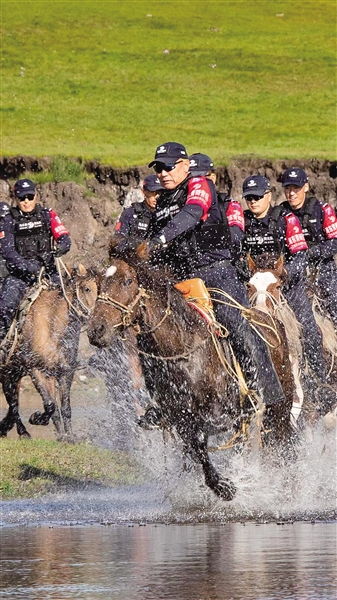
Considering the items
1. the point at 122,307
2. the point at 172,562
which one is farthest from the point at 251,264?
the point at 172,562

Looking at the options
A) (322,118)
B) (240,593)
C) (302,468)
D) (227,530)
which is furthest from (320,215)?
(322,118)

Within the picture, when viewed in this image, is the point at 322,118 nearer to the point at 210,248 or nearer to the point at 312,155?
the point at 312,155

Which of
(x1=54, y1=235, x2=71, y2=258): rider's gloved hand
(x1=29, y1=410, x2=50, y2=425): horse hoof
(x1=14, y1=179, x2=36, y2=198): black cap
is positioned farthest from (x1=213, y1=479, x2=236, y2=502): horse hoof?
(x1=14, y1=179, x2=36, y2=198): black cap

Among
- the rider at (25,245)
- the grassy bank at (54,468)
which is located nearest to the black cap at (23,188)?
the rider at (25,245)

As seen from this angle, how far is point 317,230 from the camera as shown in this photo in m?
17.2

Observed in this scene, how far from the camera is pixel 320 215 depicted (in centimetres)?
1716

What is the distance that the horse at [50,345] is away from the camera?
18484mm

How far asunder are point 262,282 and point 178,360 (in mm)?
2478

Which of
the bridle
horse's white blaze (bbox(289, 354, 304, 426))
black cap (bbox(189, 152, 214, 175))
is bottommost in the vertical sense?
horse's white blaze (bbox(289, 354, 304, 426))

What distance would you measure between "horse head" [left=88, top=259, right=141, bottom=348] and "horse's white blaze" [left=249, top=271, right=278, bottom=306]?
2.57 meters

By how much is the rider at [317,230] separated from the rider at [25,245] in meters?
3.06

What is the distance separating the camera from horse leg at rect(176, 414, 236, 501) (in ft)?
41.4

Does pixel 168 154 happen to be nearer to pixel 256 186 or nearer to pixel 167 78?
pixel 256 186

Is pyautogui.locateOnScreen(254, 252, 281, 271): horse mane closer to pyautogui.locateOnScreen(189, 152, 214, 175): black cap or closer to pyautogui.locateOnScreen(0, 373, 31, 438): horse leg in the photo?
pyautogui.locateOnScreen(189, 152, 214, 175): black cap
